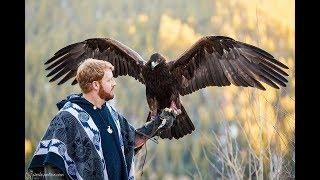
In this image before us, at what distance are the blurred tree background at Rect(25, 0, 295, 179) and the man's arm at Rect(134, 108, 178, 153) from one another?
14 cm

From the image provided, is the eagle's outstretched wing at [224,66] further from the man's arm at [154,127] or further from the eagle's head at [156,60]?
the man's arm at [154,127]

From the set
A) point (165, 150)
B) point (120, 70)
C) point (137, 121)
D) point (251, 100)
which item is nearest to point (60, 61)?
point (120, 70)

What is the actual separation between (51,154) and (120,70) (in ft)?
2.90

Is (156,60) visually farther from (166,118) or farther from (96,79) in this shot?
(96,79)

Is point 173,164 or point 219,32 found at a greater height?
point 219,32

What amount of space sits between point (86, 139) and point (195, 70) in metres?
0.92

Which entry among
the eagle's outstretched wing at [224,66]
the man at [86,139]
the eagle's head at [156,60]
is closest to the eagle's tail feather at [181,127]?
the eagle's outstretched wing at [224,66]

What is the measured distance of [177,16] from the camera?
3670mm

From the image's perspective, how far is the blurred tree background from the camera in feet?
11.6

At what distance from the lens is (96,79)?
3039 mm

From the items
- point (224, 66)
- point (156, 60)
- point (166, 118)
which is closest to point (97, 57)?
point (156, 60)

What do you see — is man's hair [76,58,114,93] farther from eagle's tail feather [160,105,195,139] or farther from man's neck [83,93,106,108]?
eagle's tail feather [160,105,195,139]

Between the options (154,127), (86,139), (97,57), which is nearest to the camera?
(86,139)

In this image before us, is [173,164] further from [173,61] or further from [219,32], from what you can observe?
[219,32]
